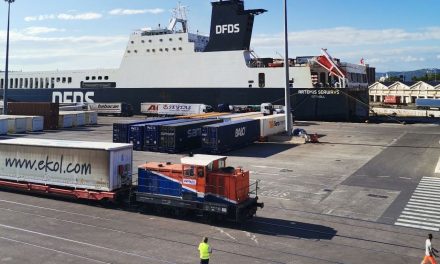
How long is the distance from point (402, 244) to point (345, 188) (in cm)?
907

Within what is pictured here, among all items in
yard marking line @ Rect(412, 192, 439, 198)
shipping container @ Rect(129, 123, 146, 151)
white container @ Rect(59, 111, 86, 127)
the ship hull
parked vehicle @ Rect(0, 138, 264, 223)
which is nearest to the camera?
parked vehicle @ Rect(0, 138, 264, 223)

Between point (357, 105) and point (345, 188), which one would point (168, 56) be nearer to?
point (357, 105)

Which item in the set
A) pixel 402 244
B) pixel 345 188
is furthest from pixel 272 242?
pixel 345 188

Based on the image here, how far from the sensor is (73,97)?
278 ft

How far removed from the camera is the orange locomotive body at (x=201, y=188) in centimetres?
1833

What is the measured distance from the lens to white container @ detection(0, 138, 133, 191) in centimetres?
2141

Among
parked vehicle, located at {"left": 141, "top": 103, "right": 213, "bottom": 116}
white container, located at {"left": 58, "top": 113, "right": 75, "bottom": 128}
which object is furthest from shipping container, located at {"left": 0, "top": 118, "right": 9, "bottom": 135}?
parked vehicle, located at {"left": 141, "top": 103, "right": 213, "bottom": 116}

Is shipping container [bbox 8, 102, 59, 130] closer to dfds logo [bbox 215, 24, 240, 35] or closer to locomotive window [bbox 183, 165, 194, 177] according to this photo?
dfds logo [bbox 215, 24, 240, 35]

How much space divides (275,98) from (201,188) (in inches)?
1884

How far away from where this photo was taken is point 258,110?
65.9 m

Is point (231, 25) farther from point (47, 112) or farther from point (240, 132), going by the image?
point (47, 112)

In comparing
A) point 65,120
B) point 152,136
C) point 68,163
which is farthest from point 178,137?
point 65,120

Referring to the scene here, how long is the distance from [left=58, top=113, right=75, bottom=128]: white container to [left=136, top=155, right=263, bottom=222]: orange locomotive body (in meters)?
43.0

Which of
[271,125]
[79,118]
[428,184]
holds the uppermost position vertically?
[79,118]
